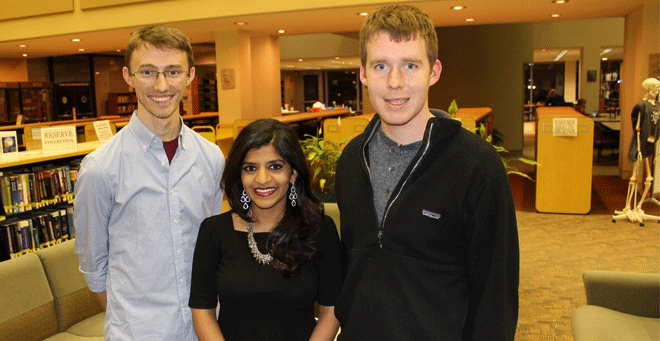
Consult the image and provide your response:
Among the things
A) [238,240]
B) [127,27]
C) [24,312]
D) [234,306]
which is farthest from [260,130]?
[127,27]

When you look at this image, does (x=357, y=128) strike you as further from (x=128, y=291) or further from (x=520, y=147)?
(x=520, y=147)

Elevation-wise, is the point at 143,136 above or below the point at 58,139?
above

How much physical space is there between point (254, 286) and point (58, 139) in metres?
3.64

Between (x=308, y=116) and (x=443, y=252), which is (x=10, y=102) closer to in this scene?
(x=308, y=116)

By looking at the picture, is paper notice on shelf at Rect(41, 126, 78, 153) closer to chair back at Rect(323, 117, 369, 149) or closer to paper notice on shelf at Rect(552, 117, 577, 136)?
chair back at Rect(323, 117, 369, 149)

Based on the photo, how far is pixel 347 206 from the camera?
144cm

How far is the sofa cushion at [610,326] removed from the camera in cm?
238

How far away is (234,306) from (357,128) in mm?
6284

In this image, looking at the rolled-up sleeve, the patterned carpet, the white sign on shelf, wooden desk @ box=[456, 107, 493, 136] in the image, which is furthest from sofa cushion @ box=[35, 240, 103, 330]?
wooden desk @ box=[456, 107, 493, 136]

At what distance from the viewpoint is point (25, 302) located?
2.61 m

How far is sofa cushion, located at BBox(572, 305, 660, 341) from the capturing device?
7.80 ft

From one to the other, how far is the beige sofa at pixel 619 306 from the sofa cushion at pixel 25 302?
9.03ft

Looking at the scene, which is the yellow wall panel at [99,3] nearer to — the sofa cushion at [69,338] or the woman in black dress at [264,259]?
the sofa cushion at [69,338]

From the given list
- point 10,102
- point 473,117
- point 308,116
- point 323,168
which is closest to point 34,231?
point 323,168
